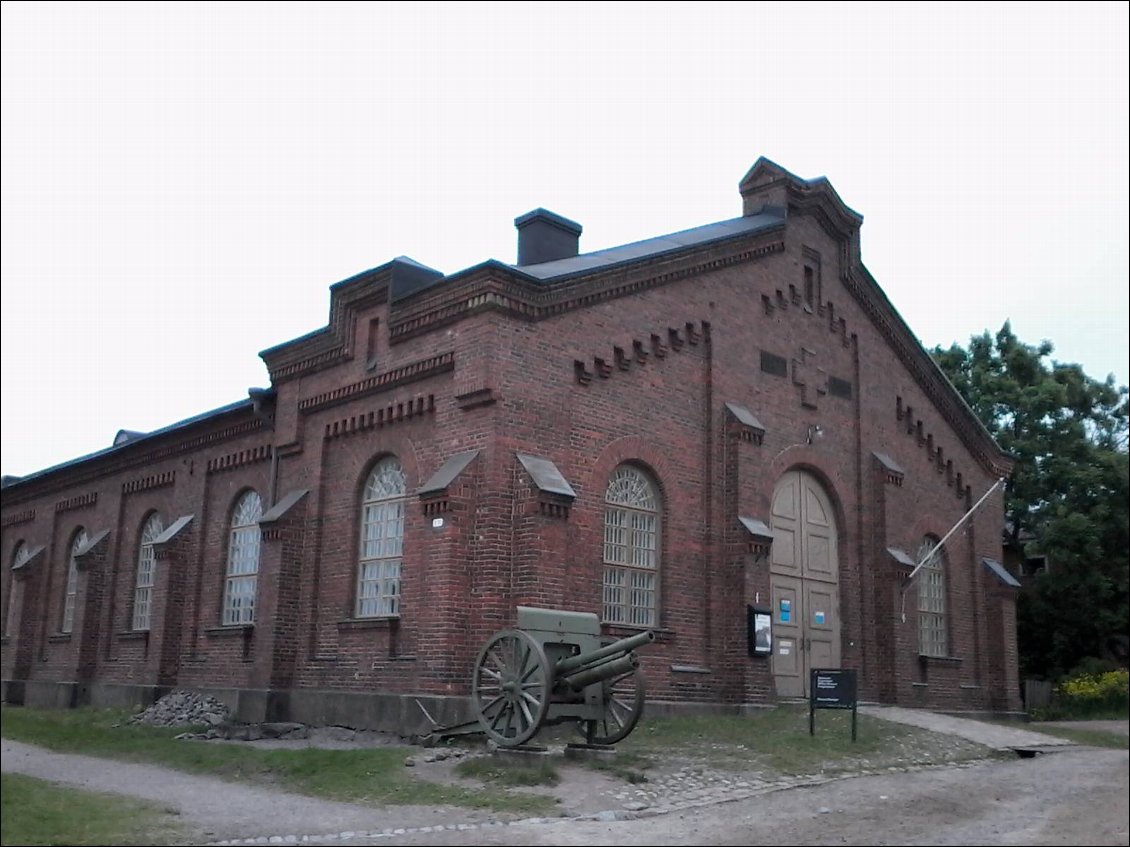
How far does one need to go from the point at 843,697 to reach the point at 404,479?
23.2 feet

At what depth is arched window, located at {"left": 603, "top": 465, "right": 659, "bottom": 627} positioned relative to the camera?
17.2 metres

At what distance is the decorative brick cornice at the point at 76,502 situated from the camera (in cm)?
2728

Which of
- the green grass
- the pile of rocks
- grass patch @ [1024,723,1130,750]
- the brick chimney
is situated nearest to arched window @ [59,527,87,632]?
the pile of rocks

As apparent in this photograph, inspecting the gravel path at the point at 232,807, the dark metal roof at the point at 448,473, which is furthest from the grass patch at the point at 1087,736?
the gravel path at the point at 232,807

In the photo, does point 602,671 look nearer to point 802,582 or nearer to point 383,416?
point 383,416

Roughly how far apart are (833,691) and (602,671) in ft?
12.5

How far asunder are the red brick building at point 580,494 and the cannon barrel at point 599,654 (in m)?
2.00

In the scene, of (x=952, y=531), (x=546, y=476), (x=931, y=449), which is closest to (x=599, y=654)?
(x=546, y=476)

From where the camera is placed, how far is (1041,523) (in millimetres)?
30625

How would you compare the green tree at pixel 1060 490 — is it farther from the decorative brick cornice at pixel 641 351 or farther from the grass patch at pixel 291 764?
the grass patch at pixel 291 764

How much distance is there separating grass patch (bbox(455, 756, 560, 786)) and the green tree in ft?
65.6

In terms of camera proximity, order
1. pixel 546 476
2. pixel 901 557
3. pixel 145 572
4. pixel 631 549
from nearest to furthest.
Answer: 1. pixel 546 476
2. pixel 631 549
3. pixel 901 557
4. pixel 145 572

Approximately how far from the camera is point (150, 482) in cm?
2511

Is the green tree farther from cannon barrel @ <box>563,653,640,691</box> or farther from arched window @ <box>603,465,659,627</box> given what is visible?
cannon barrel @ <box>563,653,640,691</box>
